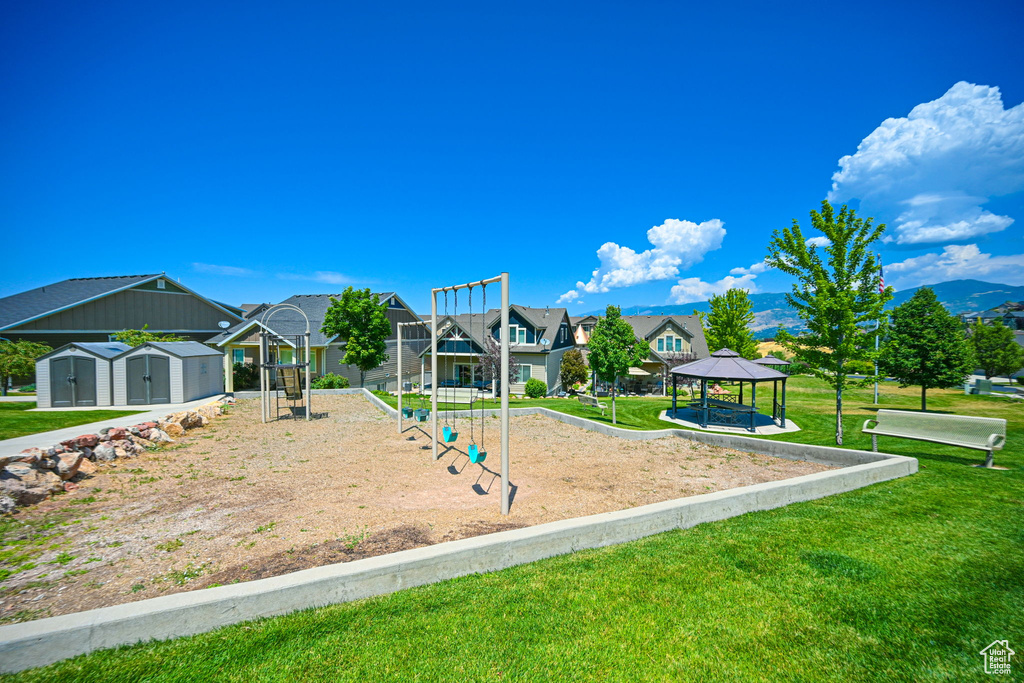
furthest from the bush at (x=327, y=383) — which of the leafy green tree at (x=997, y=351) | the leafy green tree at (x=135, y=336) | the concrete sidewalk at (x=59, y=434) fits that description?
the leafy green tree at (x=997, y=351)

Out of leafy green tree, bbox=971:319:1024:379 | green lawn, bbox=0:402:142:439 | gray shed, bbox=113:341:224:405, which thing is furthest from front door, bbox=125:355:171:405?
leafy green tree, bbox=971:319:1024:379

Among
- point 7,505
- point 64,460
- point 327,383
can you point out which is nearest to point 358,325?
point 327,383

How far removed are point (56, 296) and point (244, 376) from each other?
709 inches

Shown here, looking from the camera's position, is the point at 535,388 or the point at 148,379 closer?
the point at 148,379

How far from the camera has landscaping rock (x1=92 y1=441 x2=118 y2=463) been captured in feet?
29.8

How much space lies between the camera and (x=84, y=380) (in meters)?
17.9

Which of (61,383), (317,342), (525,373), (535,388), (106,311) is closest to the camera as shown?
(61,383)

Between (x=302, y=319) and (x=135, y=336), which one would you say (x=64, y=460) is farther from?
(x=302, y=319)

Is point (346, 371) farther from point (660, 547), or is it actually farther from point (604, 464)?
point (660, 547)

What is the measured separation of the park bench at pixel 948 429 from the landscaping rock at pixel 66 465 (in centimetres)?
1700

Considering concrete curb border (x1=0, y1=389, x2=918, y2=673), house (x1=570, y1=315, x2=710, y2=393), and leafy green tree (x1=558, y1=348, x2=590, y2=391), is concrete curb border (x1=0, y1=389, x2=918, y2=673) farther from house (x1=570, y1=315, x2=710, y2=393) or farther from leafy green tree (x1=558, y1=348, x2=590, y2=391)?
house (x1=570, y1=315, x2=710, y2=393)

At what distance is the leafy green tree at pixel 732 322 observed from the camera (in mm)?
33219

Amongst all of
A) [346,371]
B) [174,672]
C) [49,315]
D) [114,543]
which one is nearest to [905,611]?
[174,672]

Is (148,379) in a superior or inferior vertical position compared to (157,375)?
inferior
